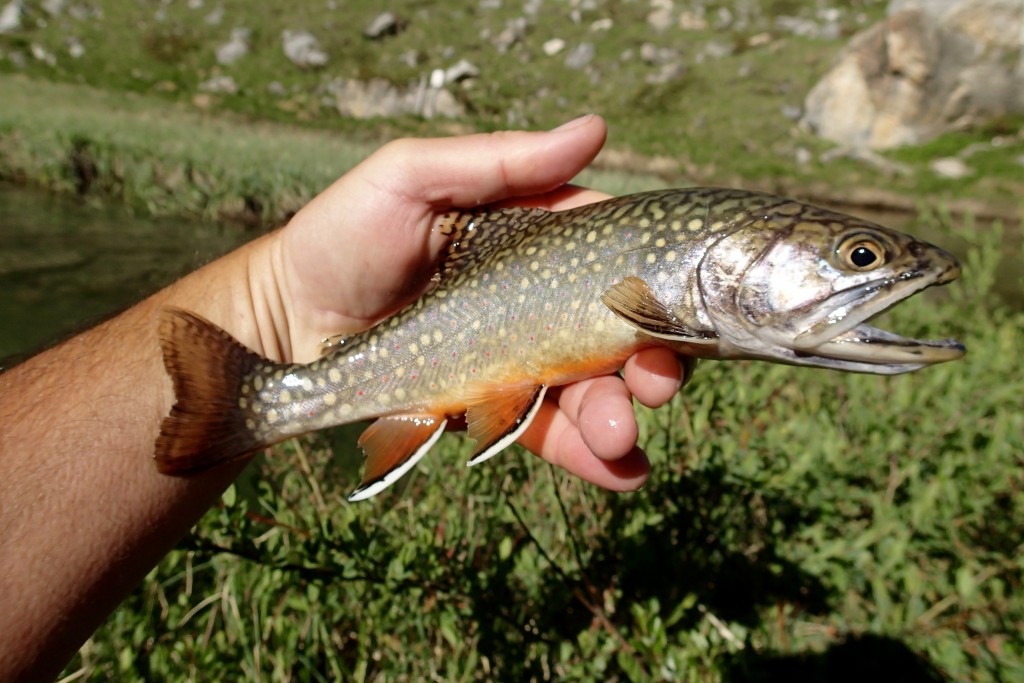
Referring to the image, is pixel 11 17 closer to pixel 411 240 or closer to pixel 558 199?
pixel 411 240

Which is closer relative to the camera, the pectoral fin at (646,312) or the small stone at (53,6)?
the pectoral fin at (646,312)

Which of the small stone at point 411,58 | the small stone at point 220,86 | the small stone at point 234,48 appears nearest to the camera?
the small stone at point 220,86

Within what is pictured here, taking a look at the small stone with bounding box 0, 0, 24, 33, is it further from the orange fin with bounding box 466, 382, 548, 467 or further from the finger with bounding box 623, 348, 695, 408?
the finger with bounding box 623, 348, 695, 408

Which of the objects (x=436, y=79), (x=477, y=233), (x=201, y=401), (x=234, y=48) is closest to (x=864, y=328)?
(x=477, y=233)

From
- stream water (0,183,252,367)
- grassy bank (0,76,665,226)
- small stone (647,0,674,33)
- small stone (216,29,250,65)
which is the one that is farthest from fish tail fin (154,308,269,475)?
small stone (647,0,674,33)

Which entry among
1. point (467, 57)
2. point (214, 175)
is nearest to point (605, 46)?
point (467, 57)

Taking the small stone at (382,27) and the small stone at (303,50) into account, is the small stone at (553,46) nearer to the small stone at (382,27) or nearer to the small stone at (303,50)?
the small stone at (382,27)

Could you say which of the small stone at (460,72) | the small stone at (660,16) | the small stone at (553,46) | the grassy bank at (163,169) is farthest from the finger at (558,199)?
the small stone at (660,16)

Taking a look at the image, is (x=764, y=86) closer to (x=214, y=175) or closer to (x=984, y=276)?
(x=214, y=175)
